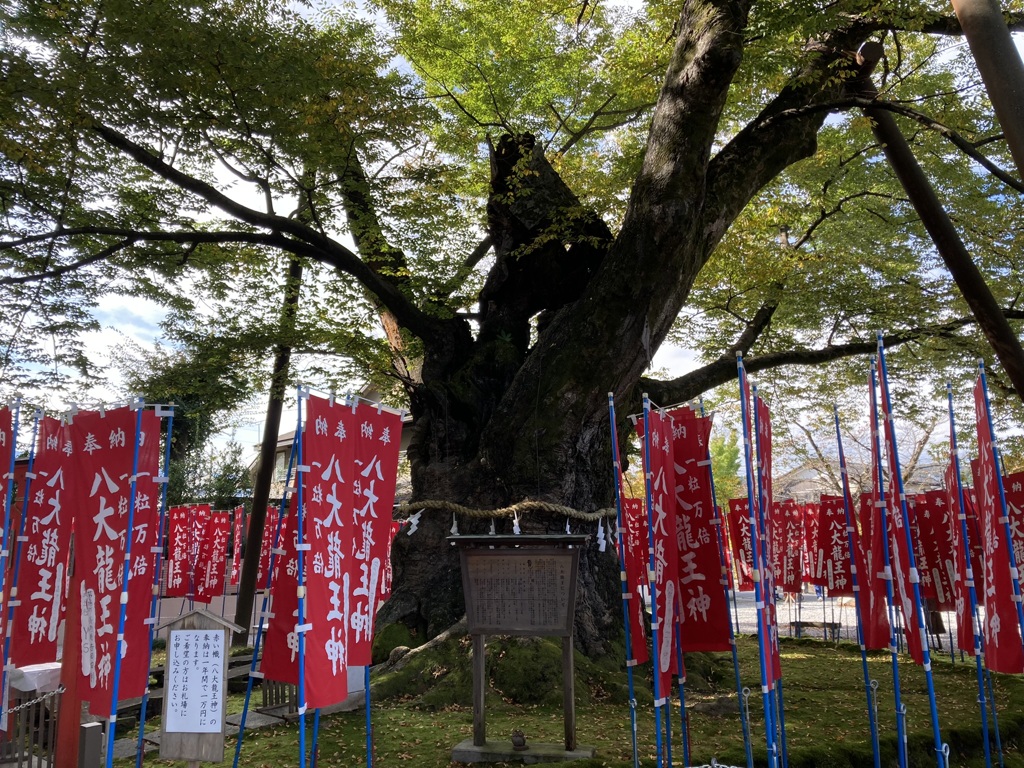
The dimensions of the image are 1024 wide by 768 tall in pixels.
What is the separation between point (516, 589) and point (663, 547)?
1.50 metres

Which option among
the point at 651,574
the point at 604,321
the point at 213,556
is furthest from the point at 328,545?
the point at 213,556

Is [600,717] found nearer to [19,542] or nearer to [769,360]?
[19,542]

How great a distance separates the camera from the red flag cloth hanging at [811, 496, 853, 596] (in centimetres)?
1210

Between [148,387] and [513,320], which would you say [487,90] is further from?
[148,387]

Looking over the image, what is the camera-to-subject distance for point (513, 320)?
34.5 feet

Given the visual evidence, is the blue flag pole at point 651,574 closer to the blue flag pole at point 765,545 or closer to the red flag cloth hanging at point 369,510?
the blue flag pole at point 765,545

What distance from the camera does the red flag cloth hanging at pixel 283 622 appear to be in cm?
497

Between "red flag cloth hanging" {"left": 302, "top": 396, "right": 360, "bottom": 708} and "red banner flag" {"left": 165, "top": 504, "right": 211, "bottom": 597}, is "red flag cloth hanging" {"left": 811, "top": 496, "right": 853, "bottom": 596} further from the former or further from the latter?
"red banner flag" {"left": 165, "top": 504, "right": 211, "bottom": 597}

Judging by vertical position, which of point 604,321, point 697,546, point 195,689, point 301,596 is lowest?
point 195,689

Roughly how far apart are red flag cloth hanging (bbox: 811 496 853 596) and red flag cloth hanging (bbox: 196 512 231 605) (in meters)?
11.2

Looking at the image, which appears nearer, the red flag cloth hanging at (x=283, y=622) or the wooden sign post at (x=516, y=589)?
the red flag cloth hanging at (x=283, y=622)

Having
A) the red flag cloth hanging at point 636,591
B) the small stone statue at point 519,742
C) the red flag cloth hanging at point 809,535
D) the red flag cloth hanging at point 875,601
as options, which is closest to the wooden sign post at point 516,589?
the small stone statue at point 519,742

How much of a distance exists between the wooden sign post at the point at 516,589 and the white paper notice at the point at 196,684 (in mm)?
2012

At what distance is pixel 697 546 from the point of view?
17.9 ft
